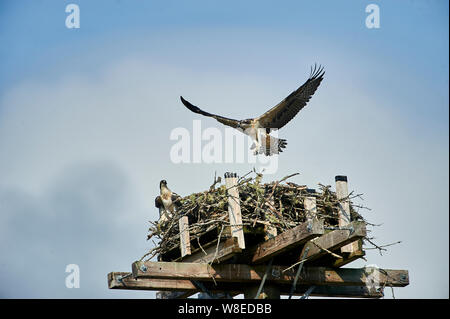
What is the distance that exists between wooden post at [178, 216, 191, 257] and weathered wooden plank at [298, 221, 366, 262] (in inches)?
45.4

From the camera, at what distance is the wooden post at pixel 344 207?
30.9 feet

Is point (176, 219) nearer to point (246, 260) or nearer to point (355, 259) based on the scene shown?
point (246, 260)

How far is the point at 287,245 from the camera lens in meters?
9.00

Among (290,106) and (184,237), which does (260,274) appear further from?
(290,106)

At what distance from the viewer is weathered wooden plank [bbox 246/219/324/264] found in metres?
8.70

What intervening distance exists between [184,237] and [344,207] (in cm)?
167

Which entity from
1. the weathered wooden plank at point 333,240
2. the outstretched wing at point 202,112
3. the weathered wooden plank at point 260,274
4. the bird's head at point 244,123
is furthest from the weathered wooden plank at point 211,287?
the bird's head at point 244,123

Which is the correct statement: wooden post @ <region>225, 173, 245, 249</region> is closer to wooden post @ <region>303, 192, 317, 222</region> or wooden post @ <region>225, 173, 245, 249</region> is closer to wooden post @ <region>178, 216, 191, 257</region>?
wooden post @ <region>178, 216, 191, 257</region>

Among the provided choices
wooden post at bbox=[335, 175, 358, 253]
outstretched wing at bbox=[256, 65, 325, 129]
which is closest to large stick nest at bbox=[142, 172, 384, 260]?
wooden post at bbox=[335, 175, 358, 253]

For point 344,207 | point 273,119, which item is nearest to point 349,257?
point 344,207

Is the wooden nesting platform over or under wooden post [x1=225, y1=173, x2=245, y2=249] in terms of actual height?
under

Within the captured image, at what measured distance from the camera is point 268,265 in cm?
952
